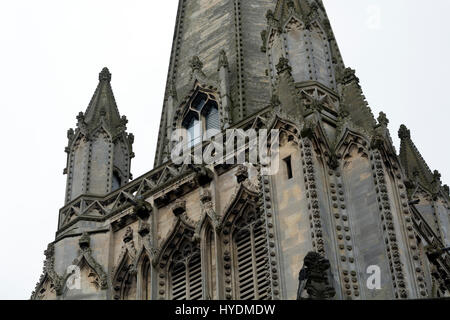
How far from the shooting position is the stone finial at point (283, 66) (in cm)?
2733

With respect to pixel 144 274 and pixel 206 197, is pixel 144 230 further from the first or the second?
pixel 206 197

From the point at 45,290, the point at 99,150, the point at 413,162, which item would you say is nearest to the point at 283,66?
the point at 99,150

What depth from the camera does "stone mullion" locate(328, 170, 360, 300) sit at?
2271 cm

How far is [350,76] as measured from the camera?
27141mm

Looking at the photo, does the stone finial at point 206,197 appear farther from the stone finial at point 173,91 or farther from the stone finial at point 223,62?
the stone finial at point 173,91

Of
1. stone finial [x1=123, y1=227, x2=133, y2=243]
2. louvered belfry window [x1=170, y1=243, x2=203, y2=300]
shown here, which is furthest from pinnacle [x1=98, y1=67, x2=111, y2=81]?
louvered belfry window [x1=170, y1=243, x2=203, y2=300]

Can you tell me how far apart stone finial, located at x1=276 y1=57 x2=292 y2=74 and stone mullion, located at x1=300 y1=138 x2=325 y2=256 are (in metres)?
2.63

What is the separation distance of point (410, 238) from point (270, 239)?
2.61 meters

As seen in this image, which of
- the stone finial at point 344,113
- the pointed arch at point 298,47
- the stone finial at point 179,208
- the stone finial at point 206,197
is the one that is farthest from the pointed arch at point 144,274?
the stone finial at point 344,113

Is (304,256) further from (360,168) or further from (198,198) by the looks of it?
(198,198)

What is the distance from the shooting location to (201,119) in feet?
107

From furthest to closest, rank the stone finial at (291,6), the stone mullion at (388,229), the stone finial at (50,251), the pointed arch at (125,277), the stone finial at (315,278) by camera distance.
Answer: the stone finial at (50,251) → the stone finial at (291,6) → the pointed arch at (125,277) → the stone mullion at (388,229) → the stone finial at (315,278)

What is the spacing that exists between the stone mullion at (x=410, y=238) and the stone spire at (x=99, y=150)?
927cm
